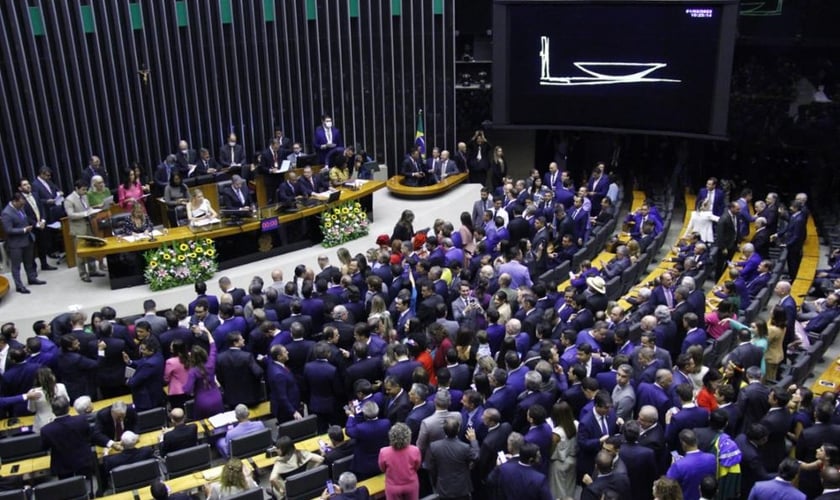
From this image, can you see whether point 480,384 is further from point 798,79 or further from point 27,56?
point 798,79

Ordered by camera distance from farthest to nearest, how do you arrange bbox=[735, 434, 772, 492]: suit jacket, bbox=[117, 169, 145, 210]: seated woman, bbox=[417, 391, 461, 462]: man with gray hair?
1. bbox=[117, 169, 145, 210]: seated woman
2. bbox=[417, 391, 461, 462]: man with gray hair
3. bbox=[735, 434, 772, 492]: suit jacket

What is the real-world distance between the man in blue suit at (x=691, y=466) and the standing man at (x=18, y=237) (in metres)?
10.6

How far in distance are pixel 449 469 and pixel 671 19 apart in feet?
38.7

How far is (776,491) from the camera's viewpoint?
676 centimetres

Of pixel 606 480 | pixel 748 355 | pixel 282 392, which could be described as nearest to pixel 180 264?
pixel 282 392

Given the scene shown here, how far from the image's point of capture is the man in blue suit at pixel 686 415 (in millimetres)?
7691

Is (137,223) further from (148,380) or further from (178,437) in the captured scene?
(178,437)

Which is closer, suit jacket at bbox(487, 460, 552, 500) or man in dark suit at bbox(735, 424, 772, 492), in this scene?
suit jacket at bbox(487, 460, 552, 500)

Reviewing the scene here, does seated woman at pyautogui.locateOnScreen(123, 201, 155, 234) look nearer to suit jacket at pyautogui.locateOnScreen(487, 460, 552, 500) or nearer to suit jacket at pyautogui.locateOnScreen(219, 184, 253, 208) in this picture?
suit jacket at pyautogui.locateOnScreen(219, 184, 253, 208)

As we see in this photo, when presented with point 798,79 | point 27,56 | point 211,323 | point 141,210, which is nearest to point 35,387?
point 211,323

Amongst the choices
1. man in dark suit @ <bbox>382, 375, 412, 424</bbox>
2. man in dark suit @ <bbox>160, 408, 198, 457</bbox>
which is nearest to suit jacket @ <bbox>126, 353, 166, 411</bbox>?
man in dark suit @ <bbox>160, 408, 198, 457</bbox>

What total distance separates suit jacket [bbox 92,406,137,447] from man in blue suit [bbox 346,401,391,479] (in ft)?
7.11

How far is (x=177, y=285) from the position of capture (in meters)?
14.3

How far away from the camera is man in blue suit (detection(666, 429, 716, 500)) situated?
23.3 ft
